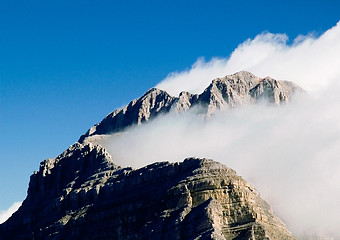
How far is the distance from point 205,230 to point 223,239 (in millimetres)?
9104

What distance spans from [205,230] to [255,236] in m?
14.0

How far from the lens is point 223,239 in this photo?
192 m

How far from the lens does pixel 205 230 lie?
199750 mm

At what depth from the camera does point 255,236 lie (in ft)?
655

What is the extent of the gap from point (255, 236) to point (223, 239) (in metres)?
12.2
